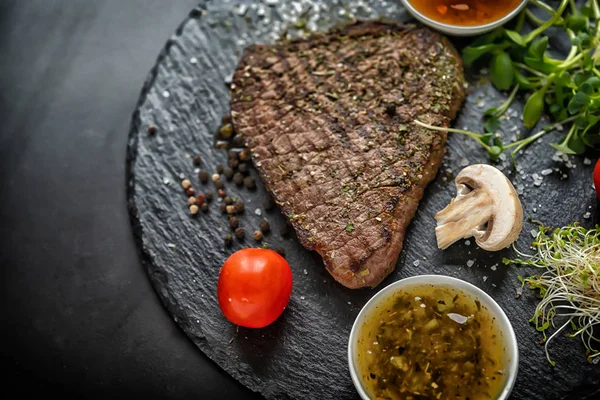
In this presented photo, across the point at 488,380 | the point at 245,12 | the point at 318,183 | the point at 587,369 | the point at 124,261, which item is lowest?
the point at 587,369

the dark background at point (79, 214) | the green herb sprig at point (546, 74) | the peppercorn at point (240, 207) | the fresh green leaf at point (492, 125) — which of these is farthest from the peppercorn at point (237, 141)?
the fresh green leaf at point (492, 125)

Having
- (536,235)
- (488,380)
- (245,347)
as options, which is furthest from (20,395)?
(536,235)

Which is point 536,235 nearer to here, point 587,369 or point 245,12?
point 587,369

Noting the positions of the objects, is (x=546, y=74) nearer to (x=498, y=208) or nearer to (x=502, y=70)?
(x=502, y=70)

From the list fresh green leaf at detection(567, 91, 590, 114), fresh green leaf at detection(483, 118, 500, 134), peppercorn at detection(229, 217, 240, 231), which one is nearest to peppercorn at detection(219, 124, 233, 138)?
peppercorn at detection(229, 217, 240, 231)

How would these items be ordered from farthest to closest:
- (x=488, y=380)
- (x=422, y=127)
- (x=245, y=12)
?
(x=245, y=12), (x=422, y=127), (x=488, y=380)

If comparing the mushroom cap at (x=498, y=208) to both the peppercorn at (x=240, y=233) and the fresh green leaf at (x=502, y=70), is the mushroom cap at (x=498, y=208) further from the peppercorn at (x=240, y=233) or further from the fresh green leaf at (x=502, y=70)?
the peppercorn at (x=240, y=233)

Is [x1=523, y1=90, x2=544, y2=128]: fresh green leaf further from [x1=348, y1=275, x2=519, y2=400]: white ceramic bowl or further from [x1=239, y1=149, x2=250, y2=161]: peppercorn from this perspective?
[x1=239, y1=149, x2=250, y2=161]: peppercorn
